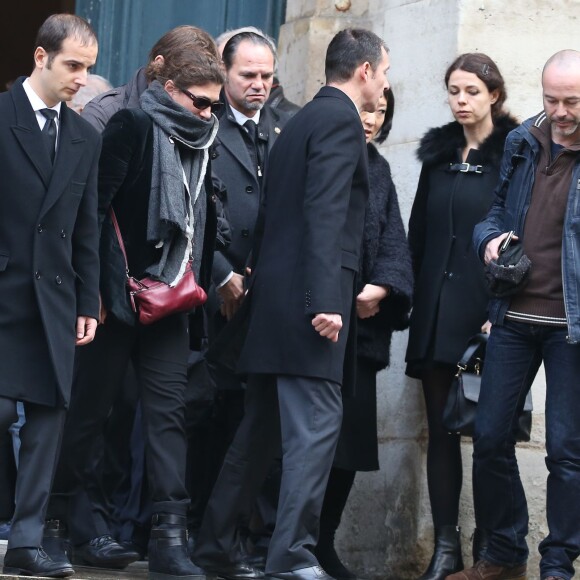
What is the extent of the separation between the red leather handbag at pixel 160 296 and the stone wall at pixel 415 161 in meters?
1.96

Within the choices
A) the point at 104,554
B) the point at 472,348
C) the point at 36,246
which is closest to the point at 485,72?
the point at 472,348


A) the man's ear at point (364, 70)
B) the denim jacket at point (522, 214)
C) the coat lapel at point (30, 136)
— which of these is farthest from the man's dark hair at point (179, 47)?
the denim jacket at point (522, 214)

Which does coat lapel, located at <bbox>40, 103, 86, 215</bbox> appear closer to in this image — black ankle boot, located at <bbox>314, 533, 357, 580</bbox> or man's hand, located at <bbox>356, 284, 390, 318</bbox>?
man's hand, located at <bbox>356, 284, 390, 318</bbox>

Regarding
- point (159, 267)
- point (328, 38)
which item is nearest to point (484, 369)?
point (159, 267)

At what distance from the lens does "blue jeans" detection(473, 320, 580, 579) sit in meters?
5.89

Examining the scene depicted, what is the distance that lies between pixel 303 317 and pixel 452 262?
1295 millimetres

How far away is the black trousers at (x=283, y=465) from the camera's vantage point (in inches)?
221

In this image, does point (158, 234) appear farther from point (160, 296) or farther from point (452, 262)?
point (452, 262)

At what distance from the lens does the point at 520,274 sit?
236 inches

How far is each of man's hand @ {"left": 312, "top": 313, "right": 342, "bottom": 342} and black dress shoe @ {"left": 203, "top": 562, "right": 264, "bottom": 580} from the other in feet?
3.25

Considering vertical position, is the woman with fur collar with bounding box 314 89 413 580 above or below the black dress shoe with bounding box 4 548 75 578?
above

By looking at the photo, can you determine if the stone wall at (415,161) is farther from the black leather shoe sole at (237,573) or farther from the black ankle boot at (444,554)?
the black leather shoe sole at (237,573)

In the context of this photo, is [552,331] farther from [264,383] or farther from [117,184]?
[117,184]

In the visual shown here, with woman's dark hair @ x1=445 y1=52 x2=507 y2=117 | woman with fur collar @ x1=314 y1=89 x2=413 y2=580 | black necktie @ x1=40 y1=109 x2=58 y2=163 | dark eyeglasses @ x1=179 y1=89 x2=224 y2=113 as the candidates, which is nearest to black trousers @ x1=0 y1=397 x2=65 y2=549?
black necktie @ x1=40 y1=109 x2=58 y2=163
